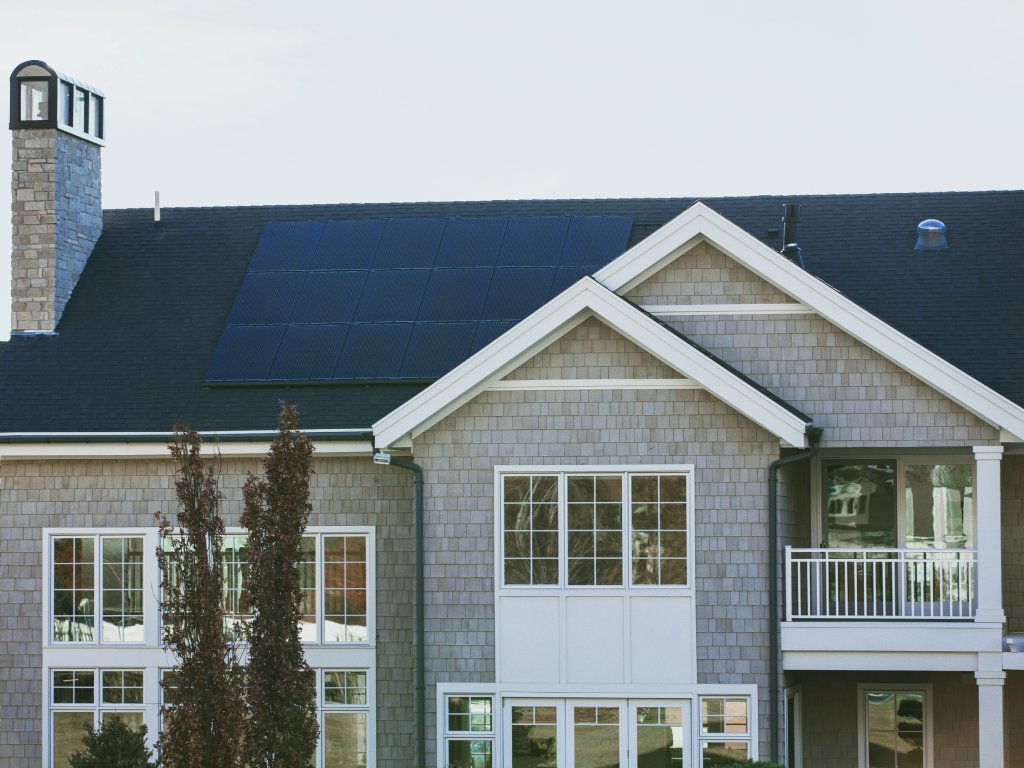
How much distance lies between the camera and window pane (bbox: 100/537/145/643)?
749 inches

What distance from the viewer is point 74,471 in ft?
63.1

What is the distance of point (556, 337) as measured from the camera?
17.4m

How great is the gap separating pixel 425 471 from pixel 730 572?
151 inches

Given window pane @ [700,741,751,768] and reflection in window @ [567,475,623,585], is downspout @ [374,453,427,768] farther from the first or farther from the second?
window pane @ [700,741,751,768]

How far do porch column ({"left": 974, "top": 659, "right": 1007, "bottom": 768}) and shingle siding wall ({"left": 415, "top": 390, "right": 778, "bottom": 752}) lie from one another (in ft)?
8.49

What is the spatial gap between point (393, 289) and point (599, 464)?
211 inches

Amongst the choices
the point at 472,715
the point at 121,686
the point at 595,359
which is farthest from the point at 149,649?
the point at 595,359

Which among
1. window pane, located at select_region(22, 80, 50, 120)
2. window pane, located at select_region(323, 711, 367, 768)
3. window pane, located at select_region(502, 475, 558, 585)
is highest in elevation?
window pane, located at select_region(22, 80, 50, 120)

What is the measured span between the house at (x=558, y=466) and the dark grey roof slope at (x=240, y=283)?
0.06m

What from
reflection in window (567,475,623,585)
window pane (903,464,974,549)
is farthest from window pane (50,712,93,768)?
window pane (903,464,974,549)

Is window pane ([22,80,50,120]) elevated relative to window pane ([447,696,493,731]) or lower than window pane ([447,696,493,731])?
elevated

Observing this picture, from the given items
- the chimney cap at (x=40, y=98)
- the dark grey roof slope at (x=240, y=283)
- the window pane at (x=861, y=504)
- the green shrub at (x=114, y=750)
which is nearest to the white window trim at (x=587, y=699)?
the window pane at (x=861, y=504)

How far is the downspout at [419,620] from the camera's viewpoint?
56.9 feet

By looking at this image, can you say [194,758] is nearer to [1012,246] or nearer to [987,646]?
[987,646]
